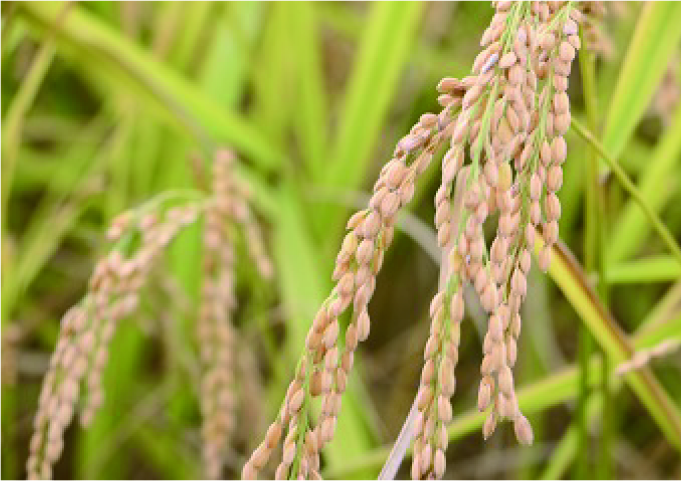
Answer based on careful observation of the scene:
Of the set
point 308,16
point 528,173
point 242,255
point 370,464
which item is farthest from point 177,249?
point 528,173

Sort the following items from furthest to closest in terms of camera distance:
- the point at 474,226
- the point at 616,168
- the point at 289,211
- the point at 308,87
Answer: the point at 308,87 → the point at 289,211 → the point at 616,168 → the point at 474,226

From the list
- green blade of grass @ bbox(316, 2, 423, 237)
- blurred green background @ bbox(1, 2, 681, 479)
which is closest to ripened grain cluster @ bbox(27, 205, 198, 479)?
blurred green background @ bbox(1, 2, 681, 479)

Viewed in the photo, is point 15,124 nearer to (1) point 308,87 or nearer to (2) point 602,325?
(1) point 308,87

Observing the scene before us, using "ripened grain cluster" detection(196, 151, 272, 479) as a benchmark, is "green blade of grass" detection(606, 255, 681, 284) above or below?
above

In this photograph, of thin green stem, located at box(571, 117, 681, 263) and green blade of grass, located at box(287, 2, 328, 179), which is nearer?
thin green stem, located at box(571, 117, 681, 263)

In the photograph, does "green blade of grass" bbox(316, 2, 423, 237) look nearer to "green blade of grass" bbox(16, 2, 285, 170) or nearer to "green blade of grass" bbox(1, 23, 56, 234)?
"green blade of grass" bbox(16, 2, 285, 170)

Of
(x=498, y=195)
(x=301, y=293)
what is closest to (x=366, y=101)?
(x=301, y=293)
